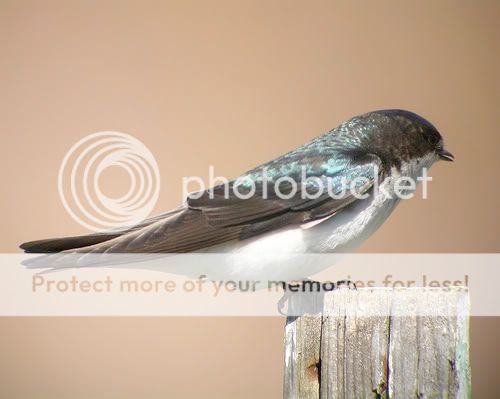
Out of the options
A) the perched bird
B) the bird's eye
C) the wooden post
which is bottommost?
the wooden post

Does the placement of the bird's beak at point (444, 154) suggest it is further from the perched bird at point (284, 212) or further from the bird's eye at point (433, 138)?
the perched bird at point (284, 212)

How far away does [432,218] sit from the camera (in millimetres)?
4223

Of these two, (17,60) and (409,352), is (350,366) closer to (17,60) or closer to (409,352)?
(409,352)

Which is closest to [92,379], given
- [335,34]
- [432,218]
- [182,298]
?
[182,298]

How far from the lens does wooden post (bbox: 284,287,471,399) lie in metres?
1.86

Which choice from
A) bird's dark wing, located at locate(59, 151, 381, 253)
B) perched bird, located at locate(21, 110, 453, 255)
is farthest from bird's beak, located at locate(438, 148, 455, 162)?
bird's dark wing, located at locate(59, 151, 381, 253)

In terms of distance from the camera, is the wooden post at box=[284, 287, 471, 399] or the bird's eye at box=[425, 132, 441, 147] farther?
the bird's eye at box=[425, 132, 441, 147]

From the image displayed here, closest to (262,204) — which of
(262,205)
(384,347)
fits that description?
(262,205)

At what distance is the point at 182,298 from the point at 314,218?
1621mm
